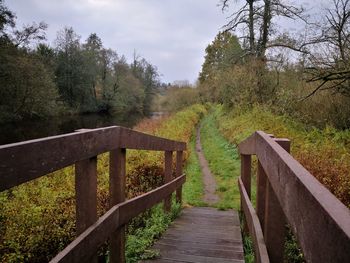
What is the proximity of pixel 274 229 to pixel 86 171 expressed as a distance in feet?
4.32

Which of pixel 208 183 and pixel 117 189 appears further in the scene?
pixel 208 183

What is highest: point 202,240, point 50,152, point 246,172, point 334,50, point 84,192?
point 334,50

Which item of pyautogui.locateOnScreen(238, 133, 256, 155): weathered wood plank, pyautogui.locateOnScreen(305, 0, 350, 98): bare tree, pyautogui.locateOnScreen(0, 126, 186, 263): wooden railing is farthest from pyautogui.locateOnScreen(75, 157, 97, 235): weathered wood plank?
pyautogui.locateOnScreen(305, 0, 350, 98): bare tree

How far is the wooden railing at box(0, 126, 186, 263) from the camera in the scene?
1359 millimetres

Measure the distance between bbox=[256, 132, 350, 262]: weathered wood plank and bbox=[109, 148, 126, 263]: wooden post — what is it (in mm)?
1612

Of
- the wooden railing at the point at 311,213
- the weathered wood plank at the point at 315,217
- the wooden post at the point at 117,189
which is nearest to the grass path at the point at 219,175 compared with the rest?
the wooden post at the point at 117,189

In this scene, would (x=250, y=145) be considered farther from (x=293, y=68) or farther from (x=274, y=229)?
(x=293, y=68)

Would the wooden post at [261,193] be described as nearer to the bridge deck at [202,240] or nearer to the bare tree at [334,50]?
the bridge deck at [202,240]

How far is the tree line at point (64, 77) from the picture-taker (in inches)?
1083

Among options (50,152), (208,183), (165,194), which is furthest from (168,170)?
(208,183)

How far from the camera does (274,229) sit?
2.13 metres

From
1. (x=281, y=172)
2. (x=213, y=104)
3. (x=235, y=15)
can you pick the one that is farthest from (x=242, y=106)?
(x=213, y=104)

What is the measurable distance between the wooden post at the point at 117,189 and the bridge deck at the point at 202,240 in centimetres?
56

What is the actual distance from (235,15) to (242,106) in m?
6.93
